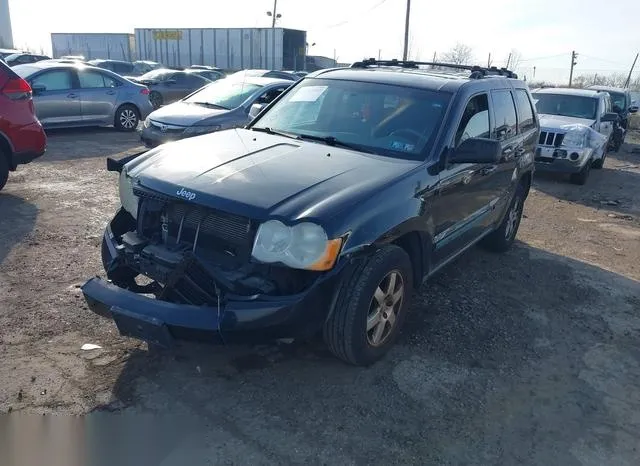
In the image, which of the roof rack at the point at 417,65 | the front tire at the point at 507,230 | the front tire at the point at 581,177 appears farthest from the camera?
the front tire at the point at 581,177

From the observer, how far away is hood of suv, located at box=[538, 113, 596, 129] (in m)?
10.8

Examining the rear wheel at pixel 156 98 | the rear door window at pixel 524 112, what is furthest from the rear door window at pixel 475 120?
the rear wheel at pixel 156 98

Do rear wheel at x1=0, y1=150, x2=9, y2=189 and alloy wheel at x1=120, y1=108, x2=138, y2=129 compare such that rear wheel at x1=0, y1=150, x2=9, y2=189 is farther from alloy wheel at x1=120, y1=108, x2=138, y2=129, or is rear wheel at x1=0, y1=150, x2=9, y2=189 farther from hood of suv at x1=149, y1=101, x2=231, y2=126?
alloy wheel at x1=120, y1=108, x2=138, y2=129

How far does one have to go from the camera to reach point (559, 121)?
36.6 ft

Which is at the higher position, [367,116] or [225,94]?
[367,116]

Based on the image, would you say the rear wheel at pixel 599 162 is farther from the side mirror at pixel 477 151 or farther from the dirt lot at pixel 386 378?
the side mirror at pixel 477 151

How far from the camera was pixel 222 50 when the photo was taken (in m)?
41.8

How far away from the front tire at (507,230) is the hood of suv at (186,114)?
5.50 meters

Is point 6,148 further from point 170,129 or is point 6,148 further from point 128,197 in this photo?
point 128,197

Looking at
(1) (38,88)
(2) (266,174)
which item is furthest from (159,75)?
(2) (266,174)

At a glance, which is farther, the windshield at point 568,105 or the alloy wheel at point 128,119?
the alloy wheel at point 128,119

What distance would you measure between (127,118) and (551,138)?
920cm

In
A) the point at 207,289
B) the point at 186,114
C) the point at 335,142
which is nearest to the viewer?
the point at 207,289

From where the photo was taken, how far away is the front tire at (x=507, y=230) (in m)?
6.00
